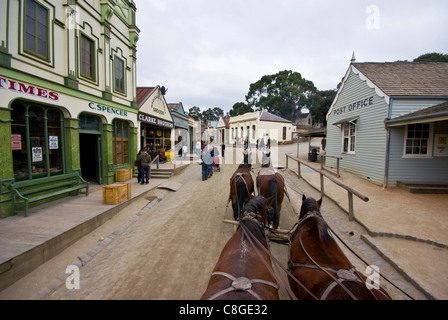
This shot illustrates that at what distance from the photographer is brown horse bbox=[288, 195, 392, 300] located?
6.47 ft

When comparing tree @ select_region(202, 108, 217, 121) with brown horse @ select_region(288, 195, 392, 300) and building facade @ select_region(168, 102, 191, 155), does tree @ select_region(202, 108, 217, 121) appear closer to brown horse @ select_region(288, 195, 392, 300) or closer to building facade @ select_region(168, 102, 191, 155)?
building facade @ select_region(168, 102, 191, 155)

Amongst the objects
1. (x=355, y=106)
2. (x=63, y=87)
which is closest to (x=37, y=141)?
(x=63, y=87)

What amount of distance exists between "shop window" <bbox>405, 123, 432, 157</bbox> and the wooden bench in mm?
12758

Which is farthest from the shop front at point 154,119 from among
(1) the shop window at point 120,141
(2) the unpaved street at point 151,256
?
(2) the unpaved street at point 151,256

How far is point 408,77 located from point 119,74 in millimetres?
13986

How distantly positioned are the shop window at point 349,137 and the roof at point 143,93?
1208 centimetres

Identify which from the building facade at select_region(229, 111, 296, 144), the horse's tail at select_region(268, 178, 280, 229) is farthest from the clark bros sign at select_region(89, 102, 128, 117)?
the building facade at select_region(229, 111, 296, 144)

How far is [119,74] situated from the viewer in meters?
11.0

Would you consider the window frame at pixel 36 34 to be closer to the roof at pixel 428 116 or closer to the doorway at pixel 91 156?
the doorway at pixel 91 156

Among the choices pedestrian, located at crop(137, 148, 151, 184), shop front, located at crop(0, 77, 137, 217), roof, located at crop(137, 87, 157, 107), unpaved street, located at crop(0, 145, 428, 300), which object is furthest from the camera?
roof, located at crop(137, 87, 157, 107)

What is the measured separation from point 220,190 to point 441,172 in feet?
30.0

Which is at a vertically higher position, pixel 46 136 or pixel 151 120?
pixel 151 120

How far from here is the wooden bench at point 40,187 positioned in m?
5.61

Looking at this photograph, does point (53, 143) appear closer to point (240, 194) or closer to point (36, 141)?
point (36, 141)
